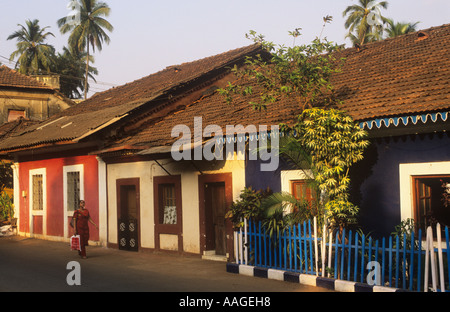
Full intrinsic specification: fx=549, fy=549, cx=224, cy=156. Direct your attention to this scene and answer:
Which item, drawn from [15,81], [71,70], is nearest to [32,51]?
[71,70]

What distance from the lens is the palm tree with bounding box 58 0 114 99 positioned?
148 ft

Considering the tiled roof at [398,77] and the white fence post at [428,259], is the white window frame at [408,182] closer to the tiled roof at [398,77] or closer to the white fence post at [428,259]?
the tiled roof at [398,77]

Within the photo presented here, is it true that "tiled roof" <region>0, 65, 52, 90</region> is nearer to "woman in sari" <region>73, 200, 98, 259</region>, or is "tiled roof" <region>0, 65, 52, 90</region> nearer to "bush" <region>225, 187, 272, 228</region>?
"woman in sari" <region>73, 200, 98, 259</region>

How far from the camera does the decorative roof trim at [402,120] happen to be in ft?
31.8

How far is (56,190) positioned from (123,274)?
946 cm

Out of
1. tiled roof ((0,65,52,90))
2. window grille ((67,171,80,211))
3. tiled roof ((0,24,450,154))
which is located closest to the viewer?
tiled roof ((0,24,450,154))

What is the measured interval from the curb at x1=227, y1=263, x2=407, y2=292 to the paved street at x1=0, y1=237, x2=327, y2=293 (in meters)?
0.17

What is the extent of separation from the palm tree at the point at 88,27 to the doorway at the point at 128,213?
30.1m

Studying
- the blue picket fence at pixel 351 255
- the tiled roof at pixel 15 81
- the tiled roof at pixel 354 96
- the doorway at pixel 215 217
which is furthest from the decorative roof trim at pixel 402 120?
the tiled roof at pixel 15 81

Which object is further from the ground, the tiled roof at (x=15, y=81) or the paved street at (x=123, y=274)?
the tiled roof at (x=15, y=81)

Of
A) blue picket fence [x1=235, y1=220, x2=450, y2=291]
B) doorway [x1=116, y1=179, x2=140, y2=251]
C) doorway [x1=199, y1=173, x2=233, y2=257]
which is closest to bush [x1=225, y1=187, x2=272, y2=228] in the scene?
blue picket fence [x1=235, y1=220, x2=450, y2=291]

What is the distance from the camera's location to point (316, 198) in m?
10.9

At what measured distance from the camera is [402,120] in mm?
10094

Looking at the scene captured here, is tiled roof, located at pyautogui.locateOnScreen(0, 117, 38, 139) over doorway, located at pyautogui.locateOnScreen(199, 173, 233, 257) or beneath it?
over
